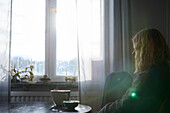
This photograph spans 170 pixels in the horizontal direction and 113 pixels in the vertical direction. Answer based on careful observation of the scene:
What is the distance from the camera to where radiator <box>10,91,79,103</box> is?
2.81 m

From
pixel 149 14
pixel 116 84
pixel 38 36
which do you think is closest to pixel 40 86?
pixel 38 36

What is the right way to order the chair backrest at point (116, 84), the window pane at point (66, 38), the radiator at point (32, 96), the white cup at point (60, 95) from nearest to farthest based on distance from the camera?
the white cup at point (60, 95)
the chair backrest at point (116, 84)
the radiator at point (32, 96)
the window pane at point (66, 38)

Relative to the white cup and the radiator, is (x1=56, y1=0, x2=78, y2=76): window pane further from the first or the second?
the white cup

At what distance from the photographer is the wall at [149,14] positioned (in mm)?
2891

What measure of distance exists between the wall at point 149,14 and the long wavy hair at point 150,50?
1524 millimetres

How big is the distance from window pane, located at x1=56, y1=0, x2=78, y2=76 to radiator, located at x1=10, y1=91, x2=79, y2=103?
36 centimetres

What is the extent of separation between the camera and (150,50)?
1344 millimetres

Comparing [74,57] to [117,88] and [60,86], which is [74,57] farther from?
[117,88]

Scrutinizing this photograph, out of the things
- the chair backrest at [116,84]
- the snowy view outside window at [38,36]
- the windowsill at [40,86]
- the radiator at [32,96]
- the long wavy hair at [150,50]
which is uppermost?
the snowy view outside window at [38,36]

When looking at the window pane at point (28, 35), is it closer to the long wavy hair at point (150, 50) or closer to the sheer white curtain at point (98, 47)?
the sheer white curtain at point (98, 47)

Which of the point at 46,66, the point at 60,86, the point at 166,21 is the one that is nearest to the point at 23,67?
the point at 46,66

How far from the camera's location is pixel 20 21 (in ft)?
10.2

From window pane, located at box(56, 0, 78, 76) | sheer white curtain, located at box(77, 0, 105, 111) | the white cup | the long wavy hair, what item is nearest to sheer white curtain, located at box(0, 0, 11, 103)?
window pane, located at box(56, 0, 78, 76)

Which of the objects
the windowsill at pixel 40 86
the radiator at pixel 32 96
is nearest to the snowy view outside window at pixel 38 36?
the windowsill at pixel 40 86
